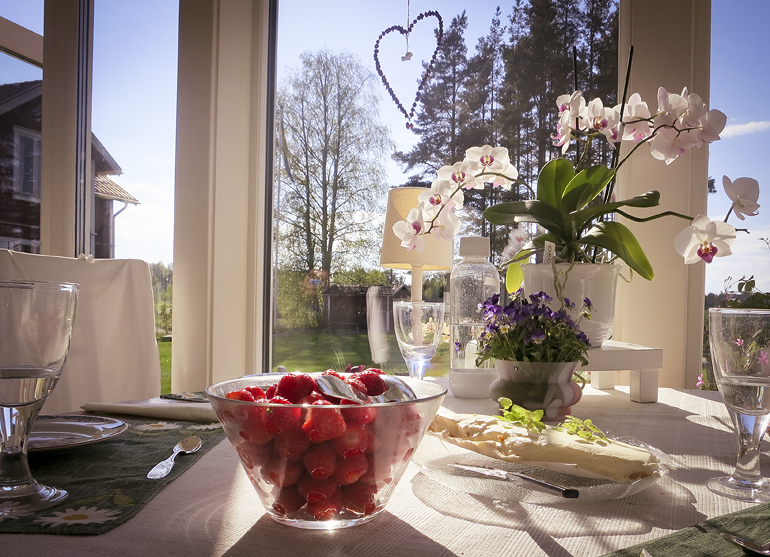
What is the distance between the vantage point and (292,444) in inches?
17.7

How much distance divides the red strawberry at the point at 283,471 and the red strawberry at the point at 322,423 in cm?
3

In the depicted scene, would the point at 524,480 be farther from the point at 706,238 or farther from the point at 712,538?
the point at 706,238

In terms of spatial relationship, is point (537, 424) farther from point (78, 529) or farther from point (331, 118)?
point (331, 118)

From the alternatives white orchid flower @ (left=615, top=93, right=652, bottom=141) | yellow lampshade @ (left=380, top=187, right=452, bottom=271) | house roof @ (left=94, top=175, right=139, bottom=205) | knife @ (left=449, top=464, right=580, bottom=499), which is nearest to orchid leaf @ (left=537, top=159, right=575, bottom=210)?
white orchid flower @ (left=615, top=93, right=652, bottom=141)

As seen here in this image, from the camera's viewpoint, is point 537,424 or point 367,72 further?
point 367,72

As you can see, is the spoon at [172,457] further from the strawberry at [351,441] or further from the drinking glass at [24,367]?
the strawberry at [351,441]

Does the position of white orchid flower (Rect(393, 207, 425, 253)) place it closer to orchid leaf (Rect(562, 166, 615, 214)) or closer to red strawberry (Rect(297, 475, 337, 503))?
orchid leaf (Rect(562, 166, 615, 214))

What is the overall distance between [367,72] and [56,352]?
221cm

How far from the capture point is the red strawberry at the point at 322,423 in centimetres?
44

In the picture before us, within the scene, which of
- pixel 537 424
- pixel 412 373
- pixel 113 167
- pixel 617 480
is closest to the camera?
pixel 617 480

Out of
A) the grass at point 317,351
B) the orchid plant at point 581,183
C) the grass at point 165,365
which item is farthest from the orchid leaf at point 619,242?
→ the grass at point 165,365

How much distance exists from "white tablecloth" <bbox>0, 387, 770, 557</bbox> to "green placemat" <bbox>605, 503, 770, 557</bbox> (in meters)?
0.03

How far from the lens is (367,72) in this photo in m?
2.54

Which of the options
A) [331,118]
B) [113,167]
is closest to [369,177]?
[331,118]
